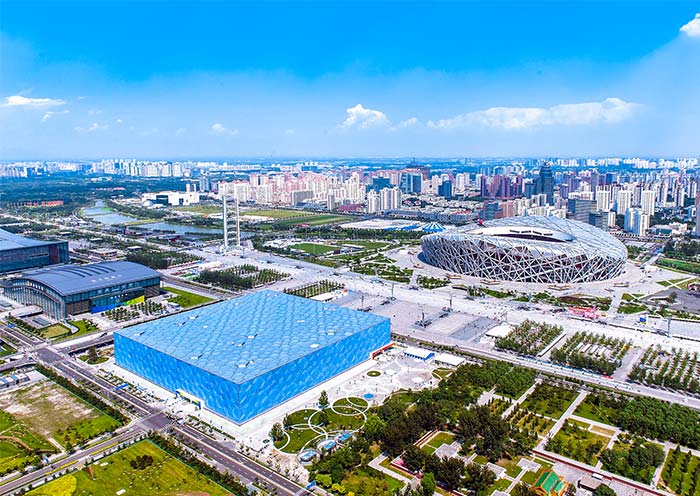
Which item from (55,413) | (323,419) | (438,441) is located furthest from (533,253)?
(55,413)

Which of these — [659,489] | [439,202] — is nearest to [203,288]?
[659,489]

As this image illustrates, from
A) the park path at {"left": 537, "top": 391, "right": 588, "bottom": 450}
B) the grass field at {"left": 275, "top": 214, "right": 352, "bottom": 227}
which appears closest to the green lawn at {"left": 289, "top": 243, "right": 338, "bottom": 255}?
the grass field at {"left": 275, "top": 214, "right": 352, "bottom": 227}

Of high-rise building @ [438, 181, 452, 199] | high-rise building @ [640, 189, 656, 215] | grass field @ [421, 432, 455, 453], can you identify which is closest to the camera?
grass field @ [421, 432, 455, 453]

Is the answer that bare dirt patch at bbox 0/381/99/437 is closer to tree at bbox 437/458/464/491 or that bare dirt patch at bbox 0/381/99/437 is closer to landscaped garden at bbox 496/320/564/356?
tree at bbox 437/458/464/491

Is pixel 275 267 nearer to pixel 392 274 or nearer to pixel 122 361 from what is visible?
pixel 392 274

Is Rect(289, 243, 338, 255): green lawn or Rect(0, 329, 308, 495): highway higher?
Rect(289, 243, 338, 255): green lawn

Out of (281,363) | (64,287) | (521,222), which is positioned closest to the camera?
(281,363)

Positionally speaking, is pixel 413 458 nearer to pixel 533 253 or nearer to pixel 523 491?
pixel 523 491
